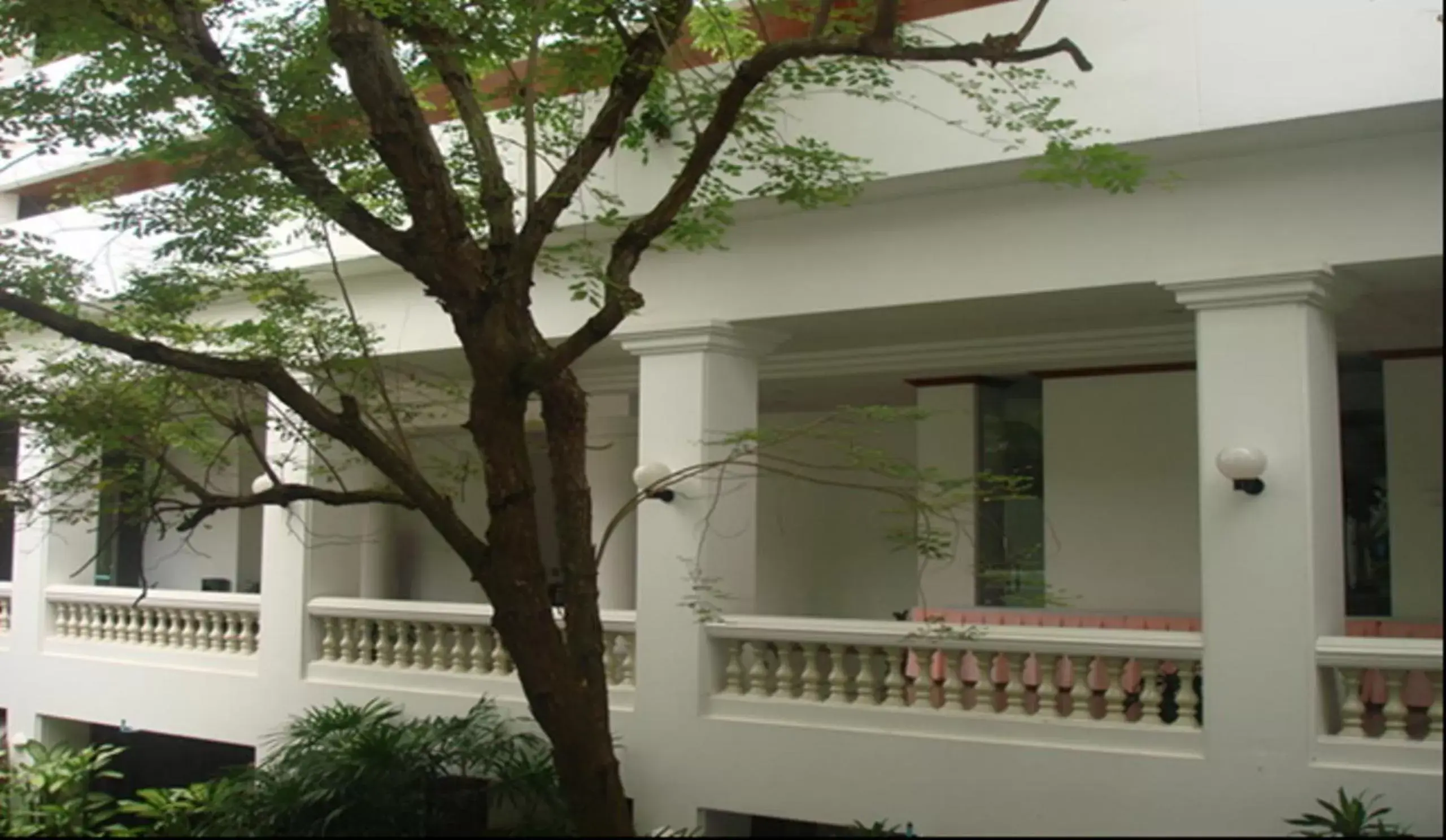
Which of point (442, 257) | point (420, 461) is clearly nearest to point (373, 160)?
point (442, 257)

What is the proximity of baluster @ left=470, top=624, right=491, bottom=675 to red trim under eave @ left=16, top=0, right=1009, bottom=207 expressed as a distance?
366cm

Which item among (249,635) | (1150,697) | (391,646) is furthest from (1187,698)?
(249,635)

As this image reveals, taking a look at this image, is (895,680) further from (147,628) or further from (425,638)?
(147,628)

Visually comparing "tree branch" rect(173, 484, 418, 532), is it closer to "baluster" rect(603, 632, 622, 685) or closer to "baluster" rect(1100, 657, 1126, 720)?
"baluster" rect(603, 632, 622, 685)

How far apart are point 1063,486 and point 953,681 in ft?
13.2

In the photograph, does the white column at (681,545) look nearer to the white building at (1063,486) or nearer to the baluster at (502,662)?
the white building at (1063,486)

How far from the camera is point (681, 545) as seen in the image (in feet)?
30.1

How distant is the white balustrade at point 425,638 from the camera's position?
31.6ft

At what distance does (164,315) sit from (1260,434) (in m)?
6.10

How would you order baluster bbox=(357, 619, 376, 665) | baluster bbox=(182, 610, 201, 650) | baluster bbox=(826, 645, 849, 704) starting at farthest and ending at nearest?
baluster bbox=(182, 610, 201, 650) → baluster bbox=(357, 619, 376, 665) → baluster bbox=(826, 645, 849, 704)

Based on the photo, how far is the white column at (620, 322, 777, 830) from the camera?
905 cm

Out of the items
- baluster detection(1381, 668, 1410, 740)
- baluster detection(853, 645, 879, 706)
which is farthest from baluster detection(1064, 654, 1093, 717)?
baluster detection(1381, 668, 1410, 740)

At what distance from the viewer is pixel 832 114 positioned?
8305 mm

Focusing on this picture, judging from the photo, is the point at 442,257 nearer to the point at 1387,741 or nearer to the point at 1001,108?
the point at 1001,108
